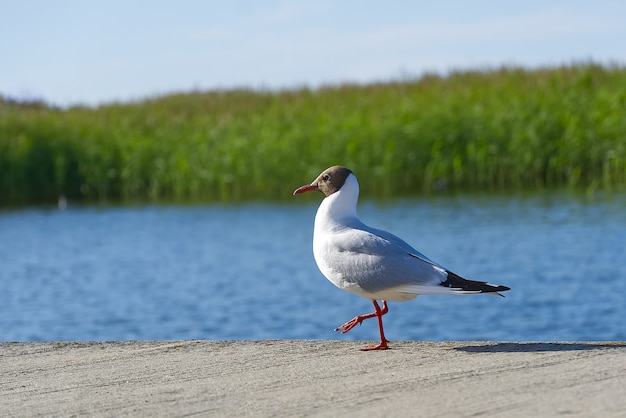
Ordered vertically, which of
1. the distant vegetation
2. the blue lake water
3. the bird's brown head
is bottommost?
the blue lake water

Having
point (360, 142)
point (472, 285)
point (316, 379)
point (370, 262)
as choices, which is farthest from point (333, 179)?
point (360, 142)

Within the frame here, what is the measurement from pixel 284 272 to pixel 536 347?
948cm

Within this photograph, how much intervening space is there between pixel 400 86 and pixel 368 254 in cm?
2225

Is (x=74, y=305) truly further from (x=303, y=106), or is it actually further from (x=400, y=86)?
(x=400, y=86)

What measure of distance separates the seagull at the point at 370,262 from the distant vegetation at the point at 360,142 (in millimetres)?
13937

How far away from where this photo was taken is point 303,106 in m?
26.0

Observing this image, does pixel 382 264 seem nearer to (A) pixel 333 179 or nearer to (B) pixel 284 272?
(A) pixel 333 179

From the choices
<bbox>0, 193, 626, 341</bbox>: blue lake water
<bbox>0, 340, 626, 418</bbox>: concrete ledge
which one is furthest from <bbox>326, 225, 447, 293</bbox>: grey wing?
<bbox>0, 193, 626, 341</bbox>: blue lake water

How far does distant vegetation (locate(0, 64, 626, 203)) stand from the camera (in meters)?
19.8

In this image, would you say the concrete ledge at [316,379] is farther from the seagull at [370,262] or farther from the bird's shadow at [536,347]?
the seagull at [370,262]

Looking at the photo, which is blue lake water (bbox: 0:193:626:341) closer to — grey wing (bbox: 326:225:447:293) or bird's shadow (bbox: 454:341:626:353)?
bird's shadow (bbox: 454:341:626:353)

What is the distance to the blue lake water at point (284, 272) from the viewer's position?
11.3m

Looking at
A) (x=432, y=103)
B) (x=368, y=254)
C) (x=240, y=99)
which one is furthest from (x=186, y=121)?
(x=368, y=254)

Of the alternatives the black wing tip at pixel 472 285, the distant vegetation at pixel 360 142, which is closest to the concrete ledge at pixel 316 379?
the black wing tip at pixel 472 285
